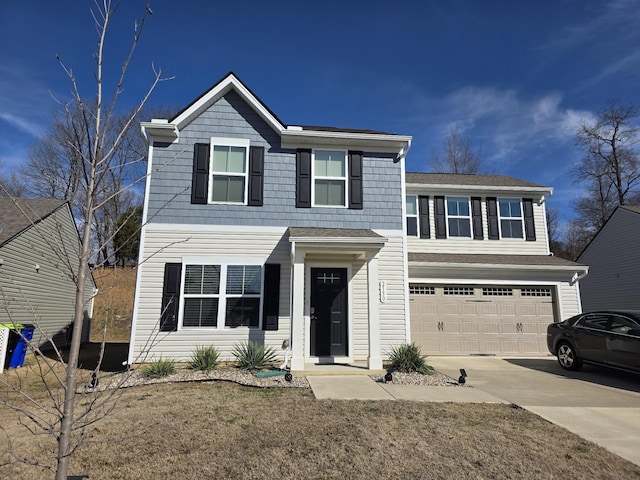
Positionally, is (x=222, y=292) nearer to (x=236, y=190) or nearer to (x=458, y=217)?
(x=236, y=190)

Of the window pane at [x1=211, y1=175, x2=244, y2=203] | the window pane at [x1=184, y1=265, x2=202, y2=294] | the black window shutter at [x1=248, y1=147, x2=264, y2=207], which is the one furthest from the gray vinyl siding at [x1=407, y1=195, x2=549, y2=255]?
the window pane at [x1=184, y1=265, x2=202, y2=294]

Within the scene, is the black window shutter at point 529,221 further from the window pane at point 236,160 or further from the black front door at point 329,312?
the window pane at point 236,160

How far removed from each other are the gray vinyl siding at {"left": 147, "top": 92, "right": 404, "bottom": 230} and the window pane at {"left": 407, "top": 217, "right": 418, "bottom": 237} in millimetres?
2636

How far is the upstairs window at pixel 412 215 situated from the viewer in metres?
12.4

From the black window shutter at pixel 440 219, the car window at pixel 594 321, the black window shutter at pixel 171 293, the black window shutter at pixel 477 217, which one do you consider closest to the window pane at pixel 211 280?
the black window shutter at pixel 171 293

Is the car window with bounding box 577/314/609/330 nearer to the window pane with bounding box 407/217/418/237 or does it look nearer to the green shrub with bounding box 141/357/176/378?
the window pane with bounding box 407/217/418/237

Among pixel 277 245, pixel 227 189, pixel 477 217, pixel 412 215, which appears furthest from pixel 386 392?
pixel 477 217

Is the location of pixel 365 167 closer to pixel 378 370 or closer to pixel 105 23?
pixel 378 370

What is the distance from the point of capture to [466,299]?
37.6 feet

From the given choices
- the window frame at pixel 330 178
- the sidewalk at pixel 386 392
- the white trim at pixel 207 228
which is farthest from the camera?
the window frame at pixel 330 178

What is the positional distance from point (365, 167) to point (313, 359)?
16.7 feet

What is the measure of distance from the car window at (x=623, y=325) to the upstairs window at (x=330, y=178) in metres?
6.59

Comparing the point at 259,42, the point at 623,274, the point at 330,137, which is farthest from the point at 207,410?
the point at 623,274

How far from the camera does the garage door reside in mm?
11188
